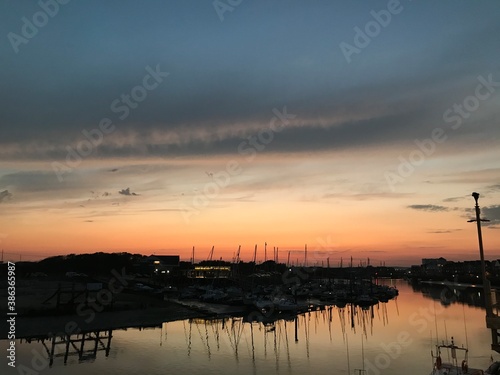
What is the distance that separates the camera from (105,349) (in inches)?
1334

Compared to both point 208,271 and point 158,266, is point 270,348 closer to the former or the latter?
point 158,266

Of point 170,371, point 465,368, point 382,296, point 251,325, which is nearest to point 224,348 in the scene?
point 170,371

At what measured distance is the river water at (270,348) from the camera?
2959cm

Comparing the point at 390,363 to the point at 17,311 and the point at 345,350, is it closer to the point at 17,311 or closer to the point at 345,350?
the point at 345,350

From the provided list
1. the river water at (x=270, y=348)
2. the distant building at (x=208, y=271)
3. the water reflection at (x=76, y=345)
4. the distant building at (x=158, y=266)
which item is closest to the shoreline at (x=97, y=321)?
the water reflection at (x=76, y=345)

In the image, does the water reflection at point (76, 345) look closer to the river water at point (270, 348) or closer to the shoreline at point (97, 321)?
the river water at point (270, 348)

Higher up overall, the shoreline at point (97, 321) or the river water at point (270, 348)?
the shoreline at point (97, 321)

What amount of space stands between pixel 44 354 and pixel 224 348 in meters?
14.9

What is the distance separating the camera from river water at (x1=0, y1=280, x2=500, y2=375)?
29594 mm

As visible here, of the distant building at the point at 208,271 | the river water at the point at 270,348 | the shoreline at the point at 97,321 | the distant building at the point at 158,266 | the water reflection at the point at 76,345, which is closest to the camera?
the river water at the point at 270,348

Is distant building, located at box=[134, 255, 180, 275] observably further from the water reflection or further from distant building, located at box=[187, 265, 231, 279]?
the water reflection

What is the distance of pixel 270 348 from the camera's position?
37969 millimetres

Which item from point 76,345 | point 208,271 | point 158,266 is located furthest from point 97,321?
point 208,271

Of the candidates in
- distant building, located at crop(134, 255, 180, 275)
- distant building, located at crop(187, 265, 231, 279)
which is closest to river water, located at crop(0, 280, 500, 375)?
distant building, located at crop(134, 255, 180, 275)
